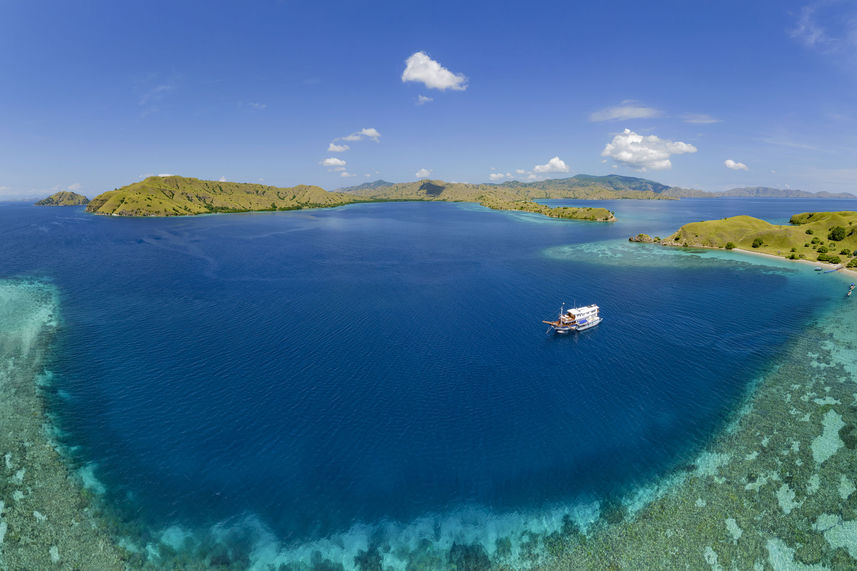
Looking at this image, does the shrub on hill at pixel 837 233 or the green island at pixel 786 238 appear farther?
the shrub on hill at pixel 837 233

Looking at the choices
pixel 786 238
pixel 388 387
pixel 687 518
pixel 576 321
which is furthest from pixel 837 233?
pixel 388 387

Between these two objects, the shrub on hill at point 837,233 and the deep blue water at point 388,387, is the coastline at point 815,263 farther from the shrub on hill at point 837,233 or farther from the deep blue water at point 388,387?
the shrub on hill at point 837,233

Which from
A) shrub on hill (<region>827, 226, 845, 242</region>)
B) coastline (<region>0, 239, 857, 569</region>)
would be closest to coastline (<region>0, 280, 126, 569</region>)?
coastline (<region>0, 239, 857, 569</region>)

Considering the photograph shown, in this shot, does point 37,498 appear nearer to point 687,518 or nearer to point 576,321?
point 687,518

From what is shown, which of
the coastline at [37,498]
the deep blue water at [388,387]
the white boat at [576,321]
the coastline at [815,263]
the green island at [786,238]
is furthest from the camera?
the green island at [786,238]

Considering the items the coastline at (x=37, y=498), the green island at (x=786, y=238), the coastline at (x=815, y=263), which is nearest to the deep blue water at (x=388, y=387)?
the coastline at (x=37, y=498)

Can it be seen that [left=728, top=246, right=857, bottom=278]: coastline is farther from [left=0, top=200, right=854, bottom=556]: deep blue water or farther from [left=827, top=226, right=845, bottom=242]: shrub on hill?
[left=827, top=226, right=845, bottom=242]: shrub on hill
